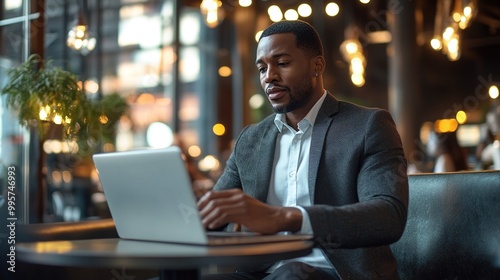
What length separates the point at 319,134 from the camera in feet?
7.46

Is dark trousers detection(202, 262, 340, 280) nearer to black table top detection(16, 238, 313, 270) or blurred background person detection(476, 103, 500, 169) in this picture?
black table top detection(16, 238, 313, 270)

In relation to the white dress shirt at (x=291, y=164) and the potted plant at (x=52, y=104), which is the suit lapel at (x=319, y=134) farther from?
the potted plant at (x=52, y=104)

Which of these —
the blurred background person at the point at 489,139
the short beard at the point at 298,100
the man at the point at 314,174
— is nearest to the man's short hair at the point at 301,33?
the man at the point at 314,174

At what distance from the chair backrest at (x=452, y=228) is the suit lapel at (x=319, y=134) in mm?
538

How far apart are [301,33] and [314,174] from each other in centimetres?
47

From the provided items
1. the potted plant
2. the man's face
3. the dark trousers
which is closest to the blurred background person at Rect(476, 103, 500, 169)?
the potted plant

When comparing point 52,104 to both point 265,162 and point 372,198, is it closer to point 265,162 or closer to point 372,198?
point 265,162

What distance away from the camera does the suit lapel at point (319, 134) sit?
2.20 metres

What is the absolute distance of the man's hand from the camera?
5.60ft

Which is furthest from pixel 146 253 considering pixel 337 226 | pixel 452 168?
pixel 452 168

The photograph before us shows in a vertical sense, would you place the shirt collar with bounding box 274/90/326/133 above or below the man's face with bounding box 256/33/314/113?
below

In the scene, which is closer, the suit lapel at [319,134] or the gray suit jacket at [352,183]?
the gray suit jacket at [352,183]

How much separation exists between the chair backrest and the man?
0.35m

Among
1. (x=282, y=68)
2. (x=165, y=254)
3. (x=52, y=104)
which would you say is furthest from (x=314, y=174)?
(x=52, y=104)
